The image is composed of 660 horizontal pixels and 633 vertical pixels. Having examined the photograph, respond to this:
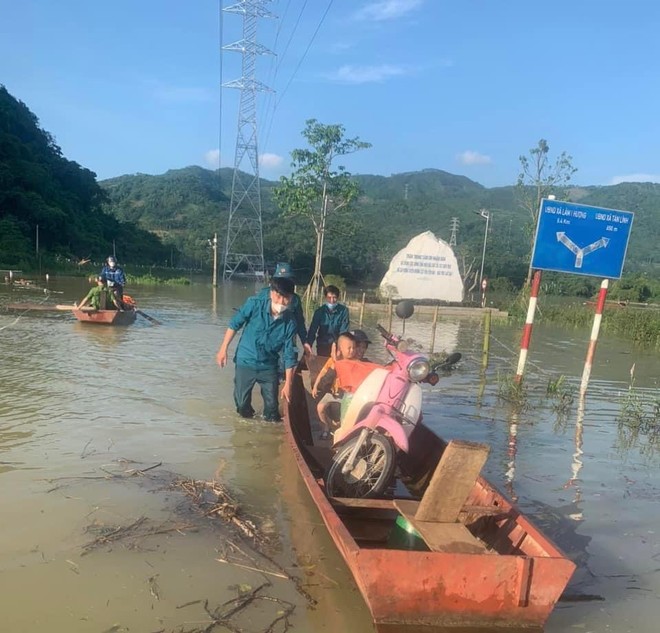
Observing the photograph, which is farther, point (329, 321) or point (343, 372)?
point (329, 321)

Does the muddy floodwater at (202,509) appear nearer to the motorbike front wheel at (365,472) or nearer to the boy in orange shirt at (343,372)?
the motorbike front wheel at (365,472)

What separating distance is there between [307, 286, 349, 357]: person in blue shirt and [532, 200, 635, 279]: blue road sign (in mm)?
2579

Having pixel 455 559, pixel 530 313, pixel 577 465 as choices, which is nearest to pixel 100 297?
pixel 530 313

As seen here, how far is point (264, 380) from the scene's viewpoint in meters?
6.47

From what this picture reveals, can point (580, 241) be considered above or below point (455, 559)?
above

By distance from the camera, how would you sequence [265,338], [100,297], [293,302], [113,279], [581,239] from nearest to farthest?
[265,338] < [293,302] < [581,239] < [100,297] < [113,279]

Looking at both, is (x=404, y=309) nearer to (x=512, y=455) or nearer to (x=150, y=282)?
(x=512, y=455)

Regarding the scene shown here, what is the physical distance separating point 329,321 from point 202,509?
3479 mm

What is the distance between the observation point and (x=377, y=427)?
4363 millimetres

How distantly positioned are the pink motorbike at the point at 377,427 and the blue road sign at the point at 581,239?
164 inches

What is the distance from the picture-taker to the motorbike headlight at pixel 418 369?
4.43 meters

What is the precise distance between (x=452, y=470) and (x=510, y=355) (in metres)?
11.5

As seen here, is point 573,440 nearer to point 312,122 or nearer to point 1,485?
point 1,485

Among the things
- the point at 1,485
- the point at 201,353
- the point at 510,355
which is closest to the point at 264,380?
the point at 1,485
